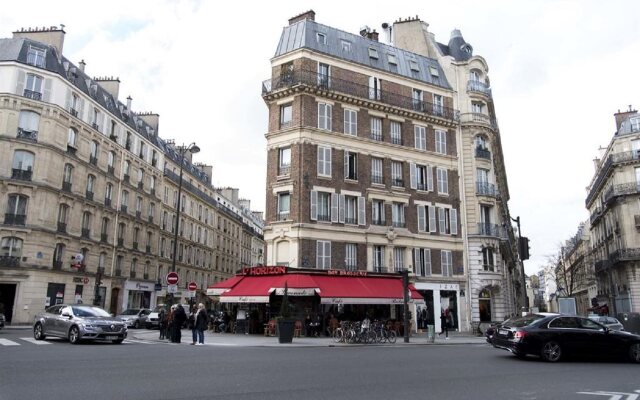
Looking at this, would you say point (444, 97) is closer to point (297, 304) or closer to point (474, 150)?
point (474, 150)

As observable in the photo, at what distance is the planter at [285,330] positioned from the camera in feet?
62.4

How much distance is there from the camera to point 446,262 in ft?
106

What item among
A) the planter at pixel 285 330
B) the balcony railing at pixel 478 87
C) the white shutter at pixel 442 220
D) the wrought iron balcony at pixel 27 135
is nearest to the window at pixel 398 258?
the white shutter at pixel 442 220

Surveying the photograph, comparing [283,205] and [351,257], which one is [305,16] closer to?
[283,205]

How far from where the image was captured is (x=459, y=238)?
3319cm

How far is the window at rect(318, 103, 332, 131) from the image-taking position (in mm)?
29969

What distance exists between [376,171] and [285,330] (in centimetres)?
1490

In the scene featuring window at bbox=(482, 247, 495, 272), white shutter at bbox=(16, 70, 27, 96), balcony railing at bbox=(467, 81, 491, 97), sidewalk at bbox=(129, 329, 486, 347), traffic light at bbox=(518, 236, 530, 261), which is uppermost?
balcony railing at bbox=(467, 81, 491, 97)

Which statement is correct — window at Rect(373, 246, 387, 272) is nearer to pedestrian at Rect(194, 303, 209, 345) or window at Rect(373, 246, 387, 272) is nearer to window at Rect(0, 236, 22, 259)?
pedestrian at Rect(194, 303, 209, 345)

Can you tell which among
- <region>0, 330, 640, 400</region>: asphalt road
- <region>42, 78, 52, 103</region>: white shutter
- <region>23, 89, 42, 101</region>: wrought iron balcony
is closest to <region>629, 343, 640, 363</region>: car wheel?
<region>0, 330, 640, 400</region>: asphalt road

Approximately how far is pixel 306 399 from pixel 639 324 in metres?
23.6

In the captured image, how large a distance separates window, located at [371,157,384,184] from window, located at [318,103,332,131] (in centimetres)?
375

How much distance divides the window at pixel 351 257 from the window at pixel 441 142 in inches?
390

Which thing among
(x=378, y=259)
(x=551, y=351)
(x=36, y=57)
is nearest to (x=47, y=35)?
(x=36, y=57)
